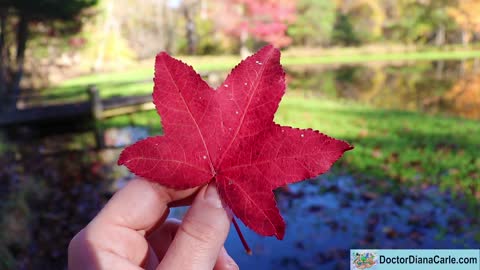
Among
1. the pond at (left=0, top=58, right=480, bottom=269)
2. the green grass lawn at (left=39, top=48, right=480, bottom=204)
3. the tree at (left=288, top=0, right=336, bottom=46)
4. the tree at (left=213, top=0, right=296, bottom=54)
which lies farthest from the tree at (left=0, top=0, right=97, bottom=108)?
the tree at (left=288, top=0, right=336, bottom=46)

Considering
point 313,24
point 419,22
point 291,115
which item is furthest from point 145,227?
point 419,22

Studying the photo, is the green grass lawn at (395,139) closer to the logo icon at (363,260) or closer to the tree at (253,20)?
the logo icon at (363,260)

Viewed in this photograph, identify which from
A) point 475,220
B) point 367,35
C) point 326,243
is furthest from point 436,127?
point 367,35

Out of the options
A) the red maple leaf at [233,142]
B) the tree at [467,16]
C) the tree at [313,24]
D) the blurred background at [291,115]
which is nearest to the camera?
the red maple leaf at [233,142]

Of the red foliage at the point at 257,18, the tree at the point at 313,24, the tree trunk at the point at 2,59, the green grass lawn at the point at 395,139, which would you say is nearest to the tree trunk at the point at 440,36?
the tree at the point at 313,24

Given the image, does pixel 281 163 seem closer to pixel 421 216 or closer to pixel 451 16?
pixel 421 216

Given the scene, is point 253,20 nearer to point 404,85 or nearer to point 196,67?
point 196,67
